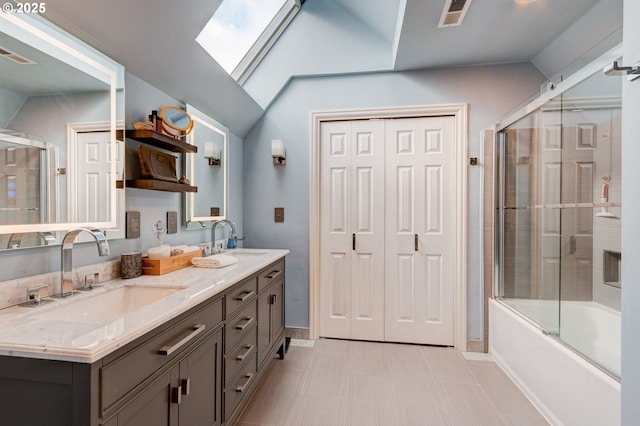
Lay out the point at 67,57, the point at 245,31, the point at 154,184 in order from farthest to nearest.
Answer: the point at 245,31, the point at 154,184, the point at 67,57

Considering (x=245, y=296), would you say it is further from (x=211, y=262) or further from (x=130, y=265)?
(x=130, y=265)

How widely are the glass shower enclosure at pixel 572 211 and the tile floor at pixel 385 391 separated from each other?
56cm

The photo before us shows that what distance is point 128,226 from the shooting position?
1.67 metres

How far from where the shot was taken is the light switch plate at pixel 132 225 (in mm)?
1672

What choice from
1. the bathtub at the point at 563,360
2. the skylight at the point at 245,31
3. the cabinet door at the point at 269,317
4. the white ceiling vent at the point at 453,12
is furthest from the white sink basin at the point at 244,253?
the white ceiling vent at the point at 453,12

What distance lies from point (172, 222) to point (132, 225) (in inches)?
14.0

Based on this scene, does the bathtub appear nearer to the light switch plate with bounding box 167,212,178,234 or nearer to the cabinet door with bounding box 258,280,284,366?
the cabinet door with bounding box 258,280,284,366

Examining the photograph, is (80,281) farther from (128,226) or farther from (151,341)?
(151,341)

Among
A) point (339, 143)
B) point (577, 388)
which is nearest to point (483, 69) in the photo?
point (339, 143)

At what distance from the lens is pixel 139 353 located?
0.96 metres

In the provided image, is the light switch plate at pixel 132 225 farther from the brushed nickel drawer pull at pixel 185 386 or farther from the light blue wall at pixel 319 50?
the light blue wall at pixel 319 50

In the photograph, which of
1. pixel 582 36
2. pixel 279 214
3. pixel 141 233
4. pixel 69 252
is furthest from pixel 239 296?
pixel 582 36

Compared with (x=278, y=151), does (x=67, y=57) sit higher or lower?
higher

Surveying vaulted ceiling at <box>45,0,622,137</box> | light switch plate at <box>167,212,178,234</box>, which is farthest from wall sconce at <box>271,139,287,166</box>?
light switch plate at <box>167,212,178,234</box>
